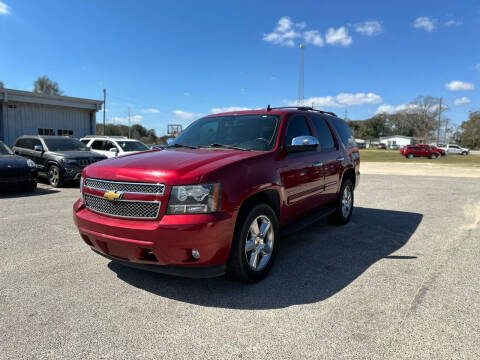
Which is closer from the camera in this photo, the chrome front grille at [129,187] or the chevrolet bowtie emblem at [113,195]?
the chrome front grille at [129,187]

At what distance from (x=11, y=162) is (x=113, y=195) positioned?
25.6ft

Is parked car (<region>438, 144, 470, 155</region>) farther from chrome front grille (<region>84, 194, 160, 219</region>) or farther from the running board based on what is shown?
chrome front grille (<region>84, 194, 160, 219</region>)

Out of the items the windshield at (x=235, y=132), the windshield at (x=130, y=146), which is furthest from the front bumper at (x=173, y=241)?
the windshield at (x=130, y=146)

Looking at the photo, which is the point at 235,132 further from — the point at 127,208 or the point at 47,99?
the point at 47,99

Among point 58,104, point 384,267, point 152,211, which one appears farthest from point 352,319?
point 58,104

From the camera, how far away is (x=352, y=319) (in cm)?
288

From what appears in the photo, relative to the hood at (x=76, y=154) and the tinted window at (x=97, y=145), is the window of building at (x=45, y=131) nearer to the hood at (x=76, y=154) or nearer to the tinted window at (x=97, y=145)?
the tinted window at (x=97, y=145)

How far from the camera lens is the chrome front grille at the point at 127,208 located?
10.0ft

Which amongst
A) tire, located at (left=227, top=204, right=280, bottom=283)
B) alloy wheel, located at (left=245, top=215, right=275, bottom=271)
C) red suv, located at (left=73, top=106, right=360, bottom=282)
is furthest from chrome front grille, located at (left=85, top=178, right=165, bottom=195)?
alloy wheel, located at (left=245, top=215, right=275, bottom=271)

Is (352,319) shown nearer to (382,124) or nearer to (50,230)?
(50,230)

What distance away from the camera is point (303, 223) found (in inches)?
176

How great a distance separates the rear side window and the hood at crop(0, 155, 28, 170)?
824 cm

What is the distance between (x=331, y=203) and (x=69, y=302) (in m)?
4.00

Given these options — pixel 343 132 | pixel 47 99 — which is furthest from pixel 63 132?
pixel 343 132
